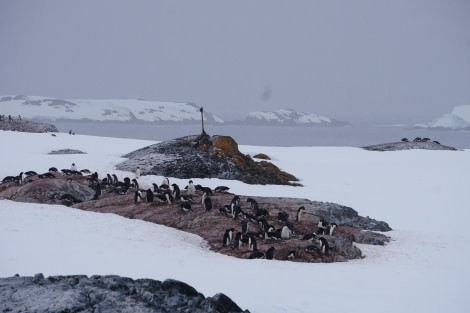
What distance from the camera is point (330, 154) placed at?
36469mm

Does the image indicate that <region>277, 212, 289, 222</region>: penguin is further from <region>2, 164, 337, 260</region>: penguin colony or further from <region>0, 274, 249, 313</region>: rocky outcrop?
<region>0, 274, 249, 313</region>: rocky outcrop

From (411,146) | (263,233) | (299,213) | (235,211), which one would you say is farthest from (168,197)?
(411,146)

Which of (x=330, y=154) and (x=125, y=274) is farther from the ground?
(x=330, y=154)

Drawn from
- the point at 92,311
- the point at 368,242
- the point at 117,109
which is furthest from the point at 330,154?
the point at 117,109

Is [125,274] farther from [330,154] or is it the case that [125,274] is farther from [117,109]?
[117,109]

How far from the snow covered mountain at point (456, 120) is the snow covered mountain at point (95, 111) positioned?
224 ft

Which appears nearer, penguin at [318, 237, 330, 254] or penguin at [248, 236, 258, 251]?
penguin at [248, 236, 258, 251]

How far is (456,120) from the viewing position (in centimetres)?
9881

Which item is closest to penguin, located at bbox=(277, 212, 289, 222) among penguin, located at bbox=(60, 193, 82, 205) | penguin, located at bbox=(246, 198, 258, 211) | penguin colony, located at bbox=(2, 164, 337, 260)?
penguin colony, located at bbox=(2, 164, 337, 260)

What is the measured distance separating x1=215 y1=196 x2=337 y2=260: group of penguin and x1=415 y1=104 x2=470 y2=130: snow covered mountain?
9499 cm

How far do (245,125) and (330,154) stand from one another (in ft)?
474

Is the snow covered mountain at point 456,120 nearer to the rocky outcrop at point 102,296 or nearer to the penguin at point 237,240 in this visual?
the penguin at point 237,240

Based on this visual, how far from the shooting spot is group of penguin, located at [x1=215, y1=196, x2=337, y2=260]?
1236cm

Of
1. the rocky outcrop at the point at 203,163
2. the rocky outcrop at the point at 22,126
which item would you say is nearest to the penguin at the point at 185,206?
the rocky outcrop at the point at 203,163
